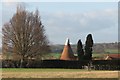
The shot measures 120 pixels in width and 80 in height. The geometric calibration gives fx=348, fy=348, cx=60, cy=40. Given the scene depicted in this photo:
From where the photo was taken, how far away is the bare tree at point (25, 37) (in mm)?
75750

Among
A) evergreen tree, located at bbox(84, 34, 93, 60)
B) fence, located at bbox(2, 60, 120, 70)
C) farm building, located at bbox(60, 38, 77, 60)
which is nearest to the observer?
fence, located at bbox(2, 60, 120, 70)

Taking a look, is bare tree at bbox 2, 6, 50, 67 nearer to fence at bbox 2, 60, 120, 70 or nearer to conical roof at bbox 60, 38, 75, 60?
fence at bbox 2, 60, 120, 70

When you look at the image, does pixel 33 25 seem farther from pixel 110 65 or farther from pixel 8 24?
pixel 110 65

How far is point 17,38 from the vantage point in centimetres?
7644

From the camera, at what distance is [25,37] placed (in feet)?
251

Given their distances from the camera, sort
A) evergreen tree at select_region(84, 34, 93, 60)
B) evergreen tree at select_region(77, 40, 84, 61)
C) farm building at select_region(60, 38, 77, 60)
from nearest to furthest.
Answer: evergreen tree at select_region(84, 34, 93, 60), evergreen tree at select_region(77, 40, 84, 61), farm building at select_region(60, 38, 77, 60)

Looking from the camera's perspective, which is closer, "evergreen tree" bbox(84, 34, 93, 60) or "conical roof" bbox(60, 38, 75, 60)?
"evergreen tree" bbox(84, 34, 93, 60)

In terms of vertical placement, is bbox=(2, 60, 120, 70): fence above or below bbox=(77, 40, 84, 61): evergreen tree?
below

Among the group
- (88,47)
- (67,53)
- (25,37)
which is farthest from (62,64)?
(67,53)

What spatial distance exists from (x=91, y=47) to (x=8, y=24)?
24.8 meters

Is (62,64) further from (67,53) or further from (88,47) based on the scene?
(67,53)

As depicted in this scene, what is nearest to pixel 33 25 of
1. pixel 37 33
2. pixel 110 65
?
pixel 37 33

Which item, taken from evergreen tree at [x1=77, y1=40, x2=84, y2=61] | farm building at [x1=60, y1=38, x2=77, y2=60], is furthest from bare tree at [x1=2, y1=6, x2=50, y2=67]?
farm building at [x1=60, y1=38, x2=77, y2=60]

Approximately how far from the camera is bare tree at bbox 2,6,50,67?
249ft
